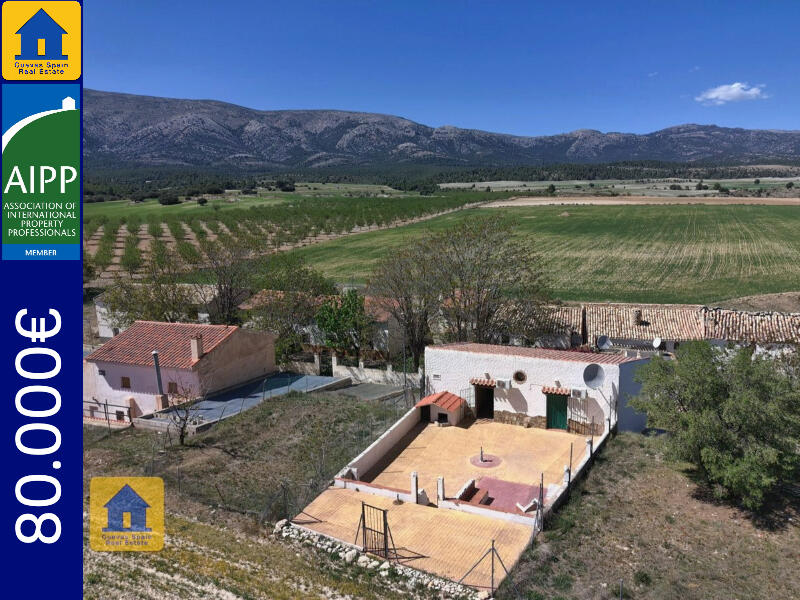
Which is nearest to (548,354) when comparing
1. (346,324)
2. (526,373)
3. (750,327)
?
(526,373)

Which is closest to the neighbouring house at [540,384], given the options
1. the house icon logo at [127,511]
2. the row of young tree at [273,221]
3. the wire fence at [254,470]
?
the wire fence at [254,470]

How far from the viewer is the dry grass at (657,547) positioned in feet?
41.4

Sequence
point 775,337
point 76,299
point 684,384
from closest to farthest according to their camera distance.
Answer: point 76,299
point 684,384
point 775,337

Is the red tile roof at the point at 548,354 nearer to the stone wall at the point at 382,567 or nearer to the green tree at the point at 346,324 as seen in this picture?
the green tree at the point at 346,324

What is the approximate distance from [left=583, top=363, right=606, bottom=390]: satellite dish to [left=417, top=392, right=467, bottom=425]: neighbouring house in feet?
16.4

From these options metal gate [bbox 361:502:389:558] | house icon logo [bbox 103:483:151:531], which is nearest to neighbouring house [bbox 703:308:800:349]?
metal gate [bbox 361:502:389:558]

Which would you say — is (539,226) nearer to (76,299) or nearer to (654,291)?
(654,291)

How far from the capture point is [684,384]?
17.5 meters

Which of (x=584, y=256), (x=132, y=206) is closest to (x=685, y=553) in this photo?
(x=584, y=256)

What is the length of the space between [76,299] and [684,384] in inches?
620

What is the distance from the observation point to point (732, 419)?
52.1ft

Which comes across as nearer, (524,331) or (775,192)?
(524,331)

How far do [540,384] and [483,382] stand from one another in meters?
2.22

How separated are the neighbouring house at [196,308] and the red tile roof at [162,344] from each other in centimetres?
992
